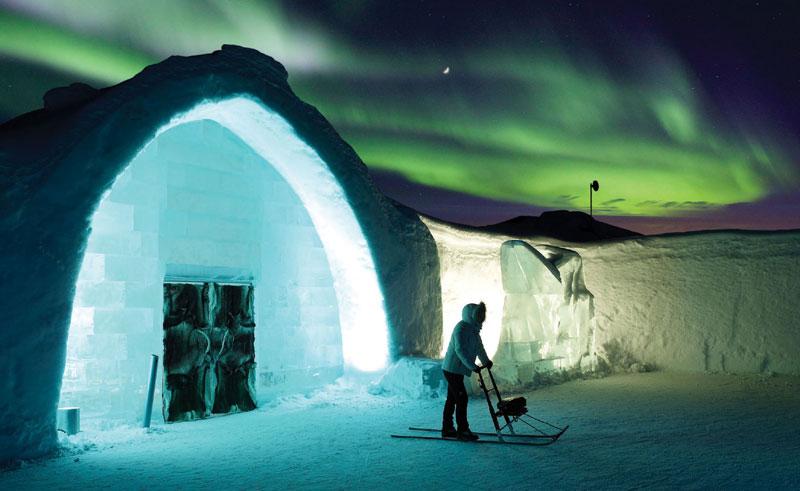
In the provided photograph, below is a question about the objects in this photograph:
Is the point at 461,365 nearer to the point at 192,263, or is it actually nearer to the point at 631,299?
the point at 192,263

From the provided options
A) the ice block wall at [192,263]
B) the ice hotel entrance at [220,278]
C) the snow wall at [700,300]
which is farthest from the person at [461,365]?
the snow wall at [700,300]

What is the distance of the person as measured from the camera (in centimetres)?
681

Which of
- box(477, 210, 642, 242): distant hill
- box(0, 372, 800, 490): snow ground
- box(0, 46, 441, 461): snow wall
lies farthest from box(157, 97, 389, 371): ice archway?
box(477, 210, 642, 242): distant hill

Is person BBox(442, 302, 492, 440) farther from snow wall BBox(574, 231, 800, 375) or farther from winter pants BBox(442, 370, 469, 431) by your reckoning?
snow wall BBox(574, 231, 800, 375)

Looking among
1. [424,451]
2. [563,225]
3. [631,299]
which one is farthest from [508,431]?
[563,225]

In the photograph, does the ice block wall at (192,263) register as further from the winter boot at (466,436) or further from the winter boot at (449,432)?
the winter boot at (466,436)

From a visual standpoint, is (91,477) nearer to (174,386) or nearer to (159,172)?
(174,386)

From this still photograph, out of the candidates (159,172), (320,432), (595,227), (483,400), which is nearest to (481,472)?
(320,432)

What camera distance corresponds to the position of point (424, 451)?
636cm

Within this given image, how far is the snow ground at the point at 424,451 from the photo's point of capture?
5.32 m

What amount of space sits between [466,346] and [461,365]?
23 cm

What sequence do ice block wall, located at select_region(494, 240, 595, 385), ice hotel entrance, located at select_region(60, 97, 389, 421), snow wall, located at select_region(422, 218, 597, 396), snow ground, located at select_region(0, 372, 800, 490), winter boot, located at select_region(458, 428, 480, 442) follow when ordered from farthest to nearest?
snow wall, located at select_region(422, 218, 597, 396)
ice block wall, located at select_region(494, 240, 595, 385)
ice hotel entrance, located at select_region(60, 97, 389, 421)
winter boot, located at select_region(458, 428, 480, 442)
snow ground, located at select_region(0, 372, 800, 490)

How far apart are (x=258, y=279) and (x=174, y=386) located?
1.93 metres

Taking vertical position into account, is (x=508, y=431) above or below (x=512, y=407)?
below
